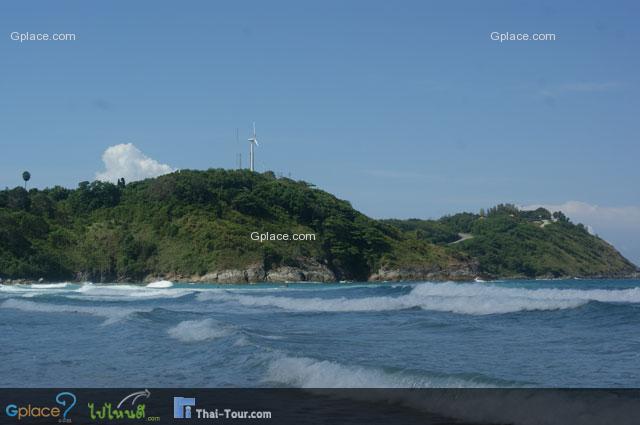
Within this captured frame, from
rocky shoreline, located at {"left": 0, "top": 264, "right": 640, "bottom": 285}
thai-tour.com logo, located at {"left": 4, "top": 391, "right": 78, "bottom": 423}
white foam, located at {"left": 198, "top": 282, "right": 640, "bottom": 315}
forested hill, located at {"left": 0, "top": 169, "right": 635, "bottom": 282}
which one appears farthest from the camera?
forested hill, located at {"left": 0, "top": 169, "right": 635, "bottom": 282}

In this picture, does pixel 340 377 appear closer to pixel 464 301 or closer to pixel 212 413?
pixel 212 413

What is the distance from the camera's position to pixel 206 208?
341ft

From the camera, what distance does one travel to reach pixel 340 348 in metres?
16.8

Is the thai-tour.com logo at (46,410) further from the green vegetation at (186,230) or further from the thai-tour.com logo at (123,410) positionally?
the green vegetation at (186,230)

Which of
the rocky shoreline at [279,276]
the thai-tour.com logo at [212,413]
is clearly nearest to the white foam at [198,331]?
the thai-tour.com logo at [212,413]

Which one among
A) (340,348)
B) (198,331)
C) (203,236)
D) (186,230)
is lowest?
(340,348)

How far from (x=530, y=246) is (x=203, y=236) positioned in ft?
277

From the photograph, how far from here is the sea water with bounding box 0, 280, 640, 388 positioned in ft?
41.3

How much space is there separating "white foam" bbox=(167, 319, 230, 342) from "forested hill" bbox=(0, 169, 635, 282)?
70.0 meters

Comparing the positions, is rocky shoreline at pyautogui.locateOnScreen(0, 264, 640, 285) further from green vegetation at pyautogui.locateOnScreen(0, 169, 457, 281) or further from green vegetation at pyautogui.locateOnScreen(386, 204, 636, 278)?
green vegetation at pyautogui.locateOnScreen(386, 204, 636, 278)

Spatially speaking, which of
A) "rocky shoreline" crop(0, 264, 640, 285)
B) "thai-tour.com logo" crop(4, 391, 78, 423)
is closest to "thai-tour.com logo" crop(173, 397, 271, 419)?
"thai-tour.com logo" crop(4, 391, 78, 423)

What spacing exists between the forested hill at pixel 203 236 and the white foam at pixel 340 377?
3081 inches

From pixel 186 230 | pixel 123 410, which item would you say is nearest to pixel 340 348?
pixel 123 410

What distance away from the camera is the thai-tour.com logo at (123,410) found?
10031mm
